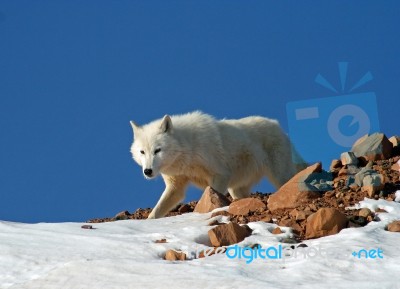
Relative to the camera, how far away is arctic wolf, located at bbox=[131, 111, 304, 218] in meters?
11.6

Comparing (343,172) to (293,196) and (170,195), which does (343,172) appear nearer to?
(293,196)

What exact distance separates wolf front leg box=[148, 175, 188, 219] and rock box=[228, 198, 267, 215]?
2924 millimetres

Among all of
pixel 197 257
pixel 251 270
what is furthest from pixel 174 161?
pixel 251 270

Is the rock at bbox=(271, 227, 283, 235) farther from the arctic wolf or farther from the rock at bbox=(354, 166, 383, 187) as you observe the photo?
the arctic wolf

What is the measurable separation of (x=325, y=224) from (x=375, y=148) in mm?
4398

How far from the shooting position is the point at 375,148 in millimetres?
11109

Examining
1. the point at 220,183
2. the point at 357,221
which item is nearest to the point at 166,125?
the point at 220,183

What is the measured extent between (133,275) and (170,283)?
0.50 meters

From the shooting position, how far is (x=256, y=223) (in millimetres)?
7637

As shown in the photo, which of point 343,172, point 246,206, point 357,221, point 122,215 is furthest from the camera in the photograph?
point 122,215

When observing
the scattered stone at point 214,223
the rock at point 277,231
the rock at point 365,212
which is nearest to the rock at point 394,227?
the rock at point 365,212

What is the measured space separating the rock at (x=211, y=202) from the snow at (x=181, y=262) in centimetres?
115

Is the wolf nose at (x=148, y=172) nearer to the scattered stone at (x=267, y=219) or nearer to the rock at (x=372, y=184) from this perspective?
the scattered stone at (x=267, y=219)

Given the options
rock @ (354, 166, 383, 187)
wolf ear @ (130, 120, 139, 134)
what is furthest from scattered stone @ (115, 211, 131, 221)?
rock @ (354, 166, 383, 187)
